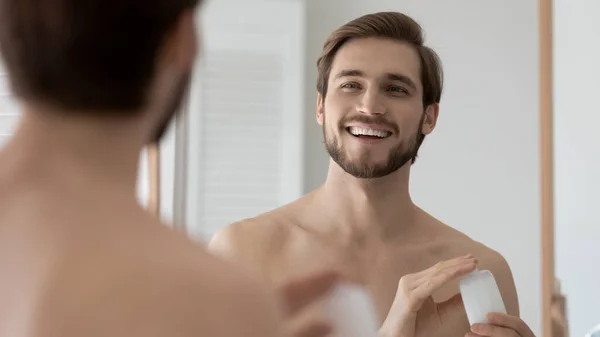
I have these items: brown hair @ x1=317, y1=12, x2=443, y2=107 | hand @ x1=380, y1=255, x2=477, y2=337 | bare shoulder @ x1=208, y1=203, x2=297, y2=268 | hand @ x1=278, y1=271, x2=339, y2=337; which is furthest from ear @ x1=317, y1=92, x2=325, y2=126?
hand @ x1=278, y1=271, x2=339, y2=337

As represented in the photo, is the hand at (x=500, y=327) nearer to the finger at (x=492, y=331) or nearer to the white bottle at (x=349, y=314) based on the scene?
the finger at (x=492, y=331)

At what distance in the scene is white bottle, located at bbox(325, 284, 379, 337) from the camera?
68 centimetres

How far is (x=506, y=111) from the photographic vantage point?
3.12 ft

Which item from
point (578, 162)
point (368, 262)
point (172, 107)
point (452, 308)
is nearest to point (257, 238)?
point (368, 262)

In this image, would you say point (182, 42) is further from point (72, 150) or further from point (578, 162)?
point (578, 162)

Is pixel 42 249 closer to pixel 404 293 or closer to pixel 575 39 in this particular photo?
pixel 404 293

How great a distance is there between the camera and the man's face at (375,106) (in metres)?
0.87

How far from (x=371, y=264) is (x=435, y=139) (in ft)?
0.65

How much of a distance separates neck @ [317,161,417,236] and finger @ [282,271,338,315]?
1.35ft

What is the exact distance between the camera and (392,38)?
2.90 ft

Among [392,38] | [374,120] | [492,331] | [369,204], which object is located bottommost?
[492,331]

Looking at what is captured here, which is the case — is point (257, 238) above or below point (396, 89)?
below

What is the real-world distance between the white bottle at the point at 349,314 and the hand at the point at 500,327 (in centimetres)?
12

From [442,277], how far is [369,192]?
0.16 meters
